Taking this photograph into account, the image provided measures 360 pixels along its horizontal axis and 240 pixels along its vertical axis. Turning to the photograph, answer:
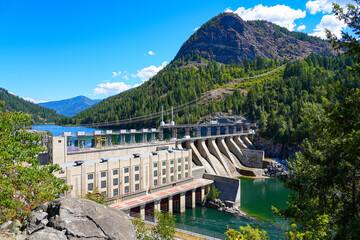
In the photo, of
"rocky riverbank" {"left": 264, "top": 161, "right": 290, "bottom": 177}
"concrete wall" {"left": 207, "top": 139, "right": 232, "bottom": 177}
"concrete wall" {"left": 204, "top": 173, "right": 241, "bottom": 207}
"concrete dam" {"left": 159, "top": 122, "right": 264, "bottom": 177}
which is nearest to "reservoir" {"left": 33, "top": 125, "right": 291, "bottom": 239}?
"concrete wall" {"left": 204, "top": 173, "right": 241, "bottom": 207}

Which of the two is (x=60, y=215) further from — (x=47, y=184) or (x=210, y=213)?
(x=210, y=213)

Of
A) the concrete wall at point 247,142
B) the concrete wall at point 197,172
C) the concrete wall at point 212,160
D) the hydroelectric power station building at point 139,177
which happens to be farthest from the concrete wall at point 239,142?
the concrete wall at point 197,172

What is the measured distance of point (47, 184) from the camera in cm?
1355

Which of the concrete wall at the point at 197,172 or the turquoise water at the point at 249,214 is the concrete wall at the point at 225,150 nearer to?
the turquoise water at the point at 249,214

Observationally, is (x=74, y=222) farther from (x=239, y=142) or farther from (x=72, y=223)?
(x=239, y=142)

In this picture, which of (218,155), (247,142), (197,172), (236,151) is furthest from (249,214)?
(247,142)

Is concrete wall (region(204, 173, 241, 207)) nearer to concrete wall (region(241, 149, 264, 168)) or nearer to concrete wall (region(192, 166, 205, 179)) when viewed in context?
concrete wall (region(192, 166, 205, 179))

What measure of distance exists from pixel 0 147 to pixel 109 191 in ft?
98.5

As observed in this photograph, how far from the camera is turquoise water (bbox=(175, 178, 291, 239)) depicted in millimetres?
39494

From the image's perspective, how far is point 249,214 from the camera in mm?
46719

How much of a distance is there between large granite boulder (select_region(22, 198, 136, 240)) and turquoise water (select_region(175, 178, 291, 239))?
24.1 meters

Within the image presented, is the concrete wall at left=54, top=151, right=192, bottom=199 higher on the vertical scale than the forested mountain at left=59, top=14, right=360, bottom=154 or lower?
lower

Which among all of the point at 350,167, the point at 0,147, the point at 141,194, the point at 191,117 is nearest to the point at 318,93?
the point at 191,117

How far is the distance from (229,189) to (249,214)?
269 inches
